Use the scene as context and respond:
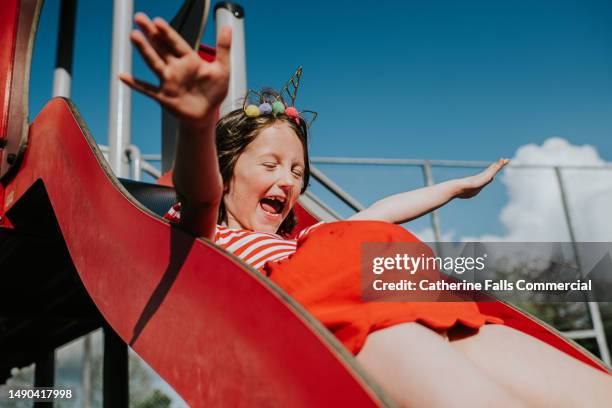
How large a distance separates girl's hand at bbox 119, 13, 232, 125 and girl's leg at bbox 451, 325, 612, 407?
1.63ft

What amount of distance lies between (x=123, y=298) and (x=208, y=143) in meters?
0.39

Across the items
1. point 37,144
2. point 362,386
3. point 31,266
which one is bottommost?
point 362,386

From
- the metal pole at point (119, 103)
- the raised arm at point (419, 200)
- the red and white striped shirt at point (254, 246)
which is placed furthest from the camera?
the metal pole at point (119, 103)

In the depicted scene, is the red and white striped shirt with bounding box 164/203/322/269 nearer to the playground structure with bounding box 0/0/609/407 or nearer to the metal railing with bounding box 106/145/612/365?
the playground structure with bounding box 0/0/609/407

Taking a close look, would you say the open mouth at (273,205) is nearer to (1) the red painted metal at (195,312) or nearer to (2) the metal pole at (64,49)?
(1) the red painted metal at (195,312)

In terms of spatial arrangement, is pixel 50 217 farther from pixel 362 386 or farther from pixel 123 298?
pixel 362 386

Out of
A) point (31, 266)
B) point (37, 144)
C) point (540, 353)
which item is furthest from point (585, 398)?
point (31, 266)

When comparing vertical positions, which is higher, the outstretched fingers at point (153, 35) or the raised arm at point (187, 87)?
the outstretched fingers at point (153, 35)

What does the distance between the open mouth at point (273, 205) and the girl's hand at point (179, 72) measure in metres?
0.53

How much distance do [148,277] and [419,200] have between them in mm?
575

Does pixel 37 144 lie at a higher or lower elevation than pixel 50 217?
higher

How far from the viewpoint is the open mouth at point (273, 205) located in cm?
119

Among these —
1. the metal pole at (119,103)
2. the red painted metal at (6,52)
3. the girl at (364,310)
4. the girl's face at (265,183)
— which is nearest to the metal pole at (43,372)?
the metal pole at (119,103)

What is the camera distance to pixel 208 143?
71cm
